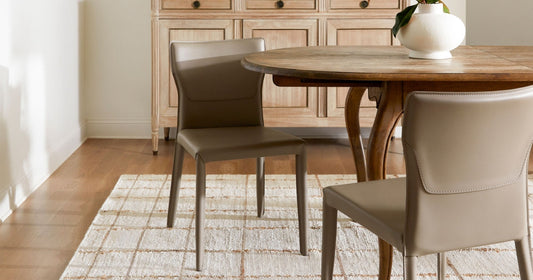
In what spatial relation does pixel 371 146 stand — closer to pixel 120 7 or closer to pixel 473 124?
pixel 473 124

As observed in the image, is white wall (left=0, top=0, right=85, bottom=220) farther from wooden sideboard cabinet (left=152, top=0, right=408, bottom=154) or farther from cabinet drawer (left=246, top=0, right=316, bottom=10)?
cabinet drawer (left=246, top=0, right=316, bottom=10)

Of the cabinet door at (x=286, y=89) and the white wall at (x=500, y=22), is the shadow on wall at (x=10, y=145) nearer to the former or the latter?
the cabinet door at (x=286, y=89)

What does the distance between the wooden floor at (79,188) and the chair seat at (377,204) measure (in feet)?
3.49

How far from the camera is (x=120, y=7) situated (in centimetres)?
475

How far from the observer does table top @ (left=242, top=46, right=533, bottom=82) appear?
1996 millimetres

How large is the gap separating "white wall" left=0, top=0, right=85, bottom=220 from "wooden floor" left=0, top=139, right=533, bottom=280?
0.31 ft

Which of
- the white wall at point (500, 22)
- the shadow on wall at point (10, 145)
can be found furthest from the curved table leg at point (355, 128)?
the white wall at point (500, 22)

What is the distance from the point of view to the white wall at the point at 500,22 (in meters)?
5.31

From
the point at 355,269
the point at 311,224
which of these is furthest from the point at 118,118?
the point at 355,269

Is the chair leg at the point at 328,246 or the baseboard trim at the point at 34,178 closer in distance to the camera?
the chair leg at the point at 328,246

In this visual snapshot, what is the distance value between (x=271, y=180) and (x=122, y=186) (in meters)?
0.74

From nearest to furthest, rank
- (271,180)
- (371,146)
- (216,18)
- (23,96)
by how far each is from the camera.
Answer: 1. (371,146)
2. (23,96)
3. (271,180)
4. (216,18)

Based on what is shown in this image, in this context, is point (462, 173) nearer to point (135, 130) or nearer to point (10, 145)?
point (10, 145)

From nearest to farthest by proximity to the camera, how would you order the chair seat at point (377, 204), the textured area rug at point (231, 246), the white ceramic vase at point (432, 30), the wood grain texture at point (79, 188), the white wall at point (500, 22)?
the chair seat at point (377, 204) < the white ceramic vase at point (432, 30) < the textured area rug at point (231, 246) < the wood grain texture at point (79, 188) < the white wall at point (500, 22)
